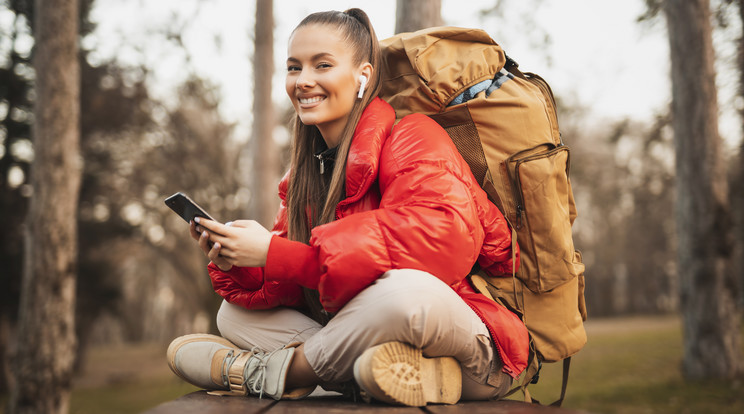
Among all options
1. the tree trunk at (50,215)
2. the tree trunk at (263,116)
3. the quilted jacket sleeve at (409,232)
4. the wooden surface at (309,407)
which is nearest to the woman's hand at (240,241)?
the quilted jacket sleeve at (409,232)

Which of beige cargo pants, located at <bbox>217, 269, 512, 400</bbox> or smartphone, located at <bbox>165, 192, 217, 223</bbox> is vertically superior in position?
smartphone, located at <bbox>165, 192, 217, 223</bbox>

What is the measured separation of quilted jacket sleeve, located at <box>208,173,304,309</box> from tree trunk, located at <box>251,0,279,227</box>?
681 cm

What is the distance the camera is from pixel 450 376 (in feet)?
6.79

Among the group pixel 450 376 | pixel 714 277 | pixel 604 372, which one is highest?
pixel 450 376

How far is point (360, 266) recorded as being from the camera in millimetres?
1965

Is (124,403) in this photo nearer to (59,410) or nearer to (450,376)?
(59,410)

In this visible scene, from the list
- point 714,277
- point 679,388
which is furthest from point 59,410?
point 714,277

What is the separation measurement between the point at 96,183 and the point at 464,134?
12830 millimetres

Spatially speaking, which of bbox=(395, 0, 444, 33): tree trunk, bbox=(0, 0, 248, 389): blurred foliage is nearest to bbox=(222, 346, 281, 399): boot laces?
bbox=(395, 0, 444, 33): tree trunk

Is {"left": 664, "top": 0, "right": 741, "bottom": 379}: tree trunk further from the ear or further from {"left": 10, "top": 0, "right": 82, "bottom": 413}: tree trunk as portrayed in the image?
{"left": 10, "top": 0, "right": 82, "bottom": 413}: tree trunk

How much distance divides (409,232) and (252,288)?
886 millimetres

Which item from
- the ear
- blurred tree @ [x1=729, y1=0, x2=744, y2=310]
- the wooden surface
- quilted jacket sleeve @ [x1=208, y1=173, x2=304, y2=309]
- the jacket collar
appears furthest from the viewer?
blurred tree @ [x1=729, y1=0, x2=744, y2=310]

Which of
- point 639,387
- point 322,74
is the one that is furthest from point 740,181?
point 322,74

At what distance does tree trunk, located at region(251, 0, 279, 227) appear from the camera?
933 centimetres
